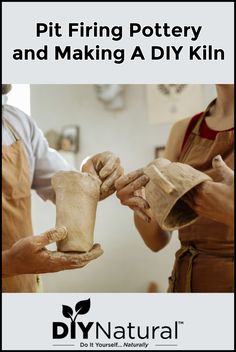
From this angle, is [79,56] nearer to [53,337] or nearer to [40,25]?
[40,25]

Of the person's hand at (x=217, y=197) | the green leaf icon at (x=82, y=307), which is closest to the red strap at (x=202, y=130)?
the person's hand at (x=217, y=197)

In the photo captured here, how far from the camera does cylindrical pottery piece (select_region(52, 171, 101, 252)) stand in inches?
29.2

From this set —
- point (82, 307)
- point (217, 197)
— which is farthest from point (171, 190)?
point (82, 307)

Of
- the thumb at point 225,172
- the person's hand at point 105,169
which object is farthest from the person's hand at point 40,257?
the thumb at point 225,172

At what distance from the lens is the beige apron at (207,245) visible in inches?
30.2

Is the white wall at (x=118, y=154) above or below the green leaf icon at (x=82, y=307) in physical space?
above

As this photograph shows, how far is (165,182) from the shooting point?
0.68 m

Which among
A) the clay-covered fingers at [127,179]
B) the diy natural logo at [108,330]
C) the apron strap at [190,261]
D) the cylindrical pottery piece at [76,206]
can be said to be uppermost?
the clay-covered fingers at [127,179]

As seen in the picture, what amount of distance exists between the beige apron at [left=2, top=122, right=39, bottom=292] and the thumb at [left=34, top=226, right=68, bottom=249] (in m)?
0.10

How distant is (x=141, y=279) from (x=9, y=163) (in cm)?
34

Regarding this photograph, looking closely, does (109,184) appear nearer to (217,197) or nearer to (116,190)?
(116,190)

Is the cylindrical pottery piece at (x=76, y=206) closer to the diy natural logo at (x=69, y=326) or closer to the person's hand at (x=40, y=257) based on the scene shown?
the person's hand at (x=40, y=257)

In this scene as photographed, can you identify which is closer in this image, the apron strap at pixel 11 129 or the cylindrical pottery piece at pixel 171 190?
the cylindrical pottery piece at pixel 171 190

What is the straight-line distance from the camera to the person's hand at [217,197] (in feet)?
2.23
